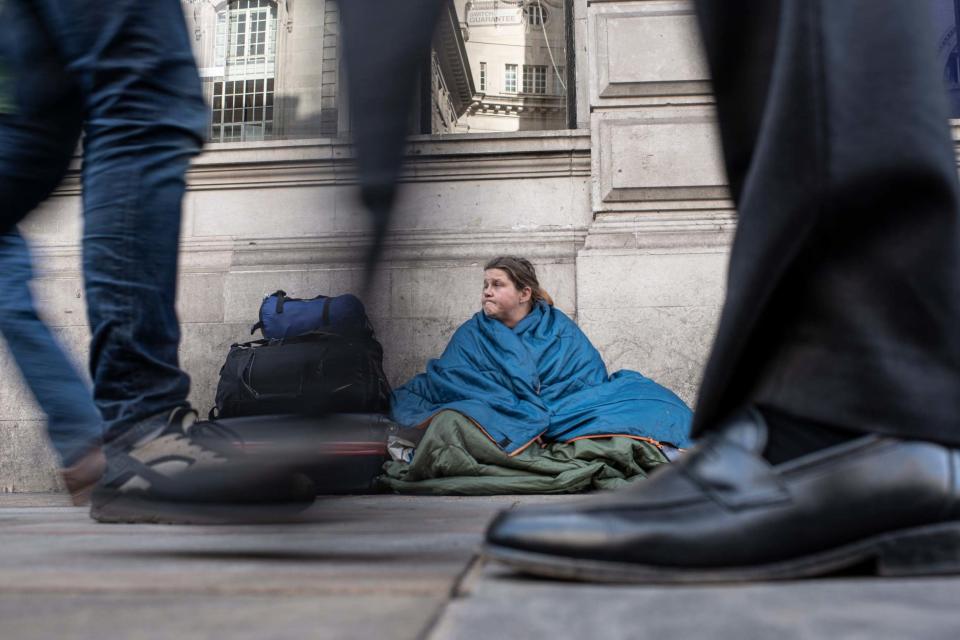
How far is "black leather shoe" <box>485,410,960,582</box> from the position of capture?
790 mm

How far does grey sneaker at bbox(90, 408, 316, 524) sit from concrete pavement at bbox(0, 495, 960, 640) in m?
0.06

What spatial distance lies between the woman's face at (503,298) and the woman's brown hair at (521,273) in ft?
0.06

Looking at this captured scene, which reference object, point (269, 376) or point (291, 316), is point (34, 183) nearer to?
point (269, 376)

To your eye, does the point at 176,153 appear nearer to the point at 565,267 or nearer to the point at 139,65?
the point at 139,65

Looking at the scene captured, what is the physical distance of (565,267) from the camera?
14.8 ft

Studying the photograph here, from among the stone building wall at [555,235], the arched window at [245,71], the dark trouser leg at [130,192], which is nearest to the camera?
the dark trouser leg at [130,192]

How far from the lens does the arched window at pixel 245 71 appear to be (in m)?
5.12

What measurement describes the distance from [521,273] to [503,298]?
0.16 m

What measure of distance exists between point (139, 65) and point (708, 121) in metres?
3.69

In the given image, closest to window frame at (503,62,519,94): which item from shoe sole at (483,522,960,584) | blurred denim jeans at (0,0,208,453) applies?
blurred denim jeans at (0,0,208,453)

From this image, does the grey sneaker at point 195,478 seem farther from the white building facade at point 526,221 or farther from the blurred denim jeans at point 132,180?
the white building facade at point 526,221

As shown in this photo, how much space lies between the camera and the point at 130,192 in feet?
4.50

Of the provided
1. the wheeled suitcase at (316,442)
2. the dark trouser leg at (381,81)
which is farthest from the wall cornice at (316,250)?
the wheeled suitcase at (316,442)

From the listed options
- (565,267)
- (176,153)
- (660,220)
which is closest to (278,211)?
(565,267)
